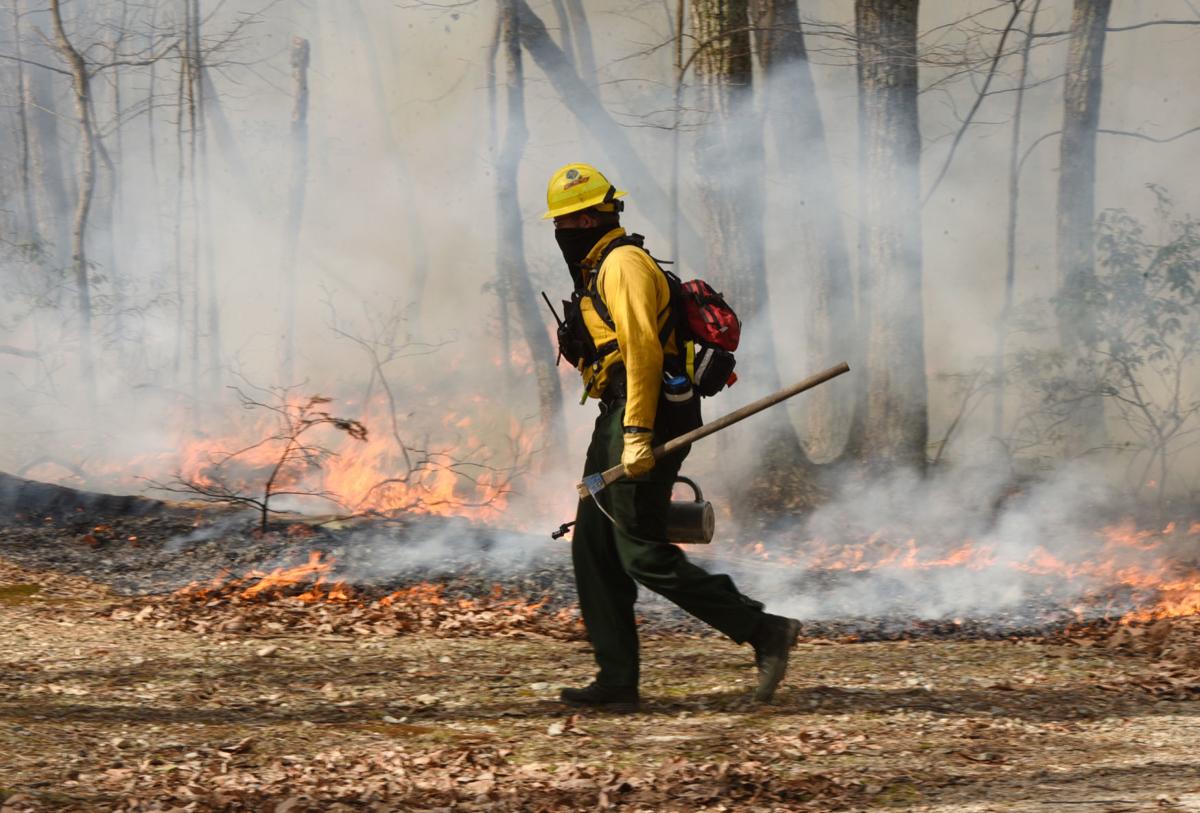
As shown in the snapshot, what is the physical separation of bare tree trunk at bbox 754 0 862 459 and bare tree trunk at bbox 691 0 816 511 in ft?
4.68

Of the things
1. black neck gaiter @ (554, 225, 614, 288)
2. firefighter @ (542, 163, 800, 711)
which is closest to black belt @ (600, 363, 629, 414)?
firefighter @ (542, 163, 800, 711)

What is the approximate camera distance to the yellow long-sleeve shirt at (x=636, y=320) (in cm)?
432


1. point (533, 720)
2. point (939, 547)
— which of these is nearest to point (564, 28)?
point (939, 547)

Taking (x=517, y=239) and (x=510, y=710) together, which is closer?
(x=510, y=710)

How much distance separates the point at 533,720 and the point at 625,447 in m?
1.14

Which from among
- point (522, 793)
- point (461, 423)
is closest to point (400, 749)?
point (522, 793)

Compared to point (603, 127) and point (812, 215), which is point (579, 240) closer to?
point (812, 215)

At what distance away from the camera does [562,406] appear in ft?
47.6

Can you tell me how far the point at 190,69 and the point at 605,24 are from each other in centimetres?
631

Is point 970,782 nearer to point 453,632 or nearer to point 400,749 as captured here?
point 400,749

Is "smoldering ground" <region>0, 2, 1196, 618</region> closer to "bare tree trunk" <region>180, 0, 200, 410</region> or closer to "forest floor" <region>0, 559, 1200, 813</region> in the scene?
"bare tree trunk" <region>180, 0, 200, 410</region>

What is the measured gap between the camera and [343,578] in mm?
6805

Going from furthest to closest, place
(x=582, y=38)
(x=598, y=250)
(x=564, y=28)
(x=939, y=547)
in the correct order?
(x=582, y=38), (x=564, y=28), (x=939, y=547), (x=598, y=250)

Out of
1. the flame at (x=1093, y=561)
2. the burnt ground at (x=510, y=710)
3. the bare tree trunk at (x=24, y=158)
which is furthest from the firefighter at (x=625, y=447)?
the bare tree trunk at (x=24, y=158)
